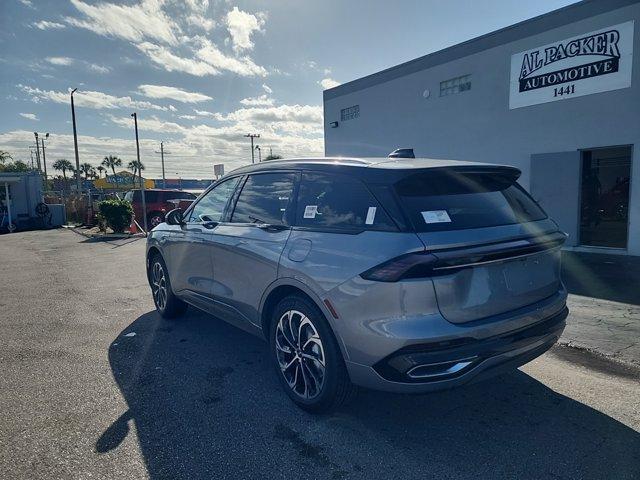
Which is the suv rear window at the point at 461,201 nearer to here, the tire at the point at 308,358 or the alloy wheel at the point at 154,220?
the tire at the point at 308,358

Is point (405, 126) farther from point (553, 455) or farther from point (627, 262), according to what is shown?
point (553, 455)

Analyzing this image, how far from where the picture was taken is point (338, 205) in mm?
2928

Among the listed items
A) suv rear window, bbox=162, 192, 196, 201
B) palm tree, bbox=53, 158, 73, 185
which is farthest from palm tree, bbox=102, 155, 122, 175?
suv rear window, bbox=162, 192, 196, 201

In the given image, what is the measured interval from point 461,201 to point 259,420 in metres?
2.03

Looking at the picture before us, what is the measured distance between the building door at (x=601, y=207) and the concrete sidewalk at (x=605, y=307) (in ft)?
6.94

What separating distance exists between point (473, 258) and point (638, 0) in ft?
33.2

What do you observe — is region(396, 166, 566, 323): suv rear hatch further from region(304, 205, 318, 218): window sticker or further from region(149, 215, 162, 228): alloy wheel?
region(149, 215, 162, 228): alloy wheel

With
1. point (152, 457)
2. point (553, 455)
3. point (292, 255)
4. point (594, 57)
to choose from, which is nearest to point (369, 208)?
point (292, 255)

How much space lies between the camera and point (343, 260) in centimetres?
266

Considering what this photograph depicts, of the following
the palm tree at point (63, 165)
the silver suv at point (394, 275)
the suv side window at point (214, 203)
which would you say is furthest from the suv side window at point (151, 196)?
the palm tree at point (63, 165)

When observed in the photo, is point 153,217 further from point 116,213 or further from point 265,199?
point 265,199

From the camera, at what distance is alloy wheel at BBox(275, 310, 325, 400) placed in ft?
9.62

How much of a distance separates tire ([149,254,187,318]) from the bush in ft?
43.5

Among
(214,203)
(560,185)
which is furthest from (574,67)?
(214,203)
